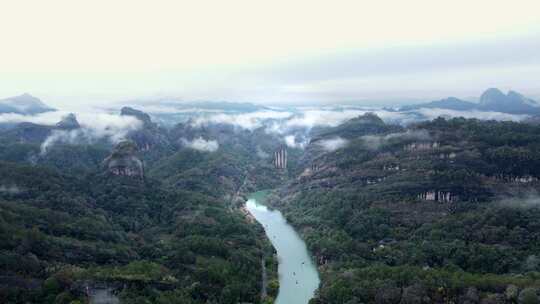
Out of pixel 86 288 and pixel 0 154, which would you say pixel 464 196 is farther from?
pixel 0 154

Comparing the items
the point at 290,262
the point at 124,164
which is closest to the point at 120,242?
the point at 290,262

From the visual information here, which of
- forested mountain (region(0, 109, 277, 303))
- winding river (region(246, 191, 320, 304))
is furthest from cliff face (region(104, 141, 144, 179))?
winding river (region(246, 191, 320, 304))

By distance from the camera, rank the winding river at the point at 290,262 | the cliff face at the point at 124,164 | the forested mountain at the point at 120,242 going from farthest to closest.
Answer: the cliff face at the point at 124,164 → the winding river at the point at 290,262 → the forested mountain at the point at 120,242

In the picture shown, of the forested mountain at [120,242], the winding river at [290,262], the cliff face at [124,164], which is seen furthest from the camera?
the cliff face at [124,164]

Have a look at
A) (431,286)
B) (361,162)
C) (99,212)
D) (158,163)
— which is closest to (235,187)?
(158,163)

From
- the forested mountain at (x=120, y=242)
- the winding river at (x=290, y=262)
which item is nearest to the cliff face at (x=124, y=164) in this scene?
the forested mountain at (x=120, y=242)

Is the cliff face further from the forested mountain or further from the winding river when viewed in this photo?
the winding river

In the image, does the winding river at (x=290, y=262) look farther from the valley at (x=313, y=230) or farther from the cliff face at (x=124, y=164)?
the cliff face at (x=124, y=164)

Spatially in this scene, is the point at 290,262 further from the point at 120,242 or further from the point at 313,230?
the point at 120,242
